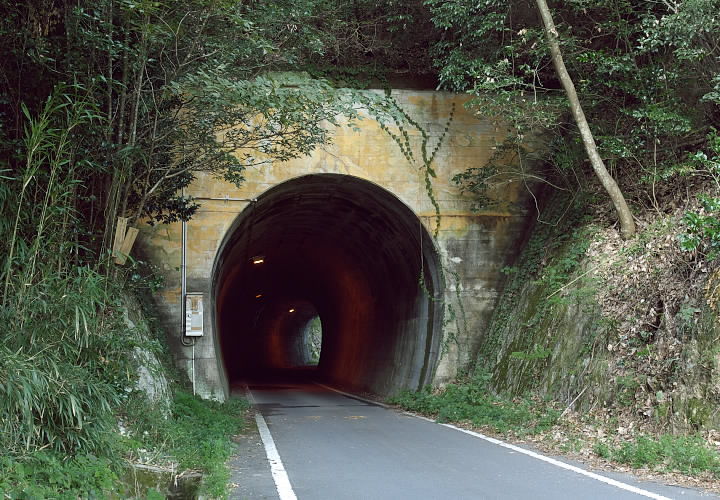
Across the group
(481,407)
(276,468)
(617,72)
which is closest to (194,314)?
(481,407)

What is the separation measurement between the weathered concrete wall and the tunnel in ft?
0.92

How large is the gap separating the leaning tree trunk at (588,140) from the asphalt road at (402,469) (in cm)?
421

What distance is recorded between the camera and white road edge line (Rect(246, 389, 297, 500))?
5.64 meters

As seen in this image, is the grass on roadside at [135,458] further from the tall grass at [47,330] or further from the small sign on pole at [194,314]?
the small sign on pole at [194,314]

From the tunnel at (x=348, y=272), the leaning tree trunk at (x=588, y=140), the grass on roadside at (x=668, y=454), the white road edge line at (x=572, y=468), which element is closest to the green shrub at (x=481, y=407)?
the white road edge line at (x=572, y=468)

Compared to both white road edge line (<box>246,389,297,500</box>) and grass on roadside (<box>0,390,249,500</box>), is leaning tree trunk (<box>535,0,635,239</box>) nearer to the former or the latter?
white road edge line (<box>246,389,297,500</box>)

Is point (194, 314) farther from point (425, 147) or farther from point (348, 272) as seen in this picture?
point (348, 272)

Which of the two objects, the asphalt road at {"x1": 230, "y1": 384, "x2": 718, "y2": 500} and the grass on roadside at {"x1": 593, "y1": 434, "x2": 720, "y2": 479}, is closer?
the asphalt road at {"x1": 230, "y1": 384, "x2": 718, "y2": 500}

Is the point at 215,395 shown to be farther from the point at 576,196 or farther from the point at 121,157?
the point at 576,196

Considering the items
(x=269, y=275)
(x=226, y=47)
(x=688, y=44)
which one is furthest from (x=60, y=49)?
(x=269, y=275)

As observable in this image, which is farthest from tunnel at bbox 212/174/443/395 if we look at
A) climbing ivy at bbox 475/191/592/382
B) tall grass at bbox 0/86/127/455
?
tall grass at bbox 0/86/127/455

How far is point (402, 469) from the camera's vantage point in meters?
6.71

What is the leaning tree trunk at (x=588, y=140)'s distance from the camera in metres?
10.4

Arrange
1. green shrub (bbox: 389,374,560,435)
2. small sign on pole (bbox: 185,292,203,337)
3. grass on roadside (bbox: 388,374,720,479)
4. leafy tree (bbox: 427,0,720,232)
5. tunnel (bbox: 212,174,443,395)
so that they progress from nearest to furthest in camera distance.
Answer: grass on roadside (bbox: 388,374,720,479) < green shrub (bbox: 389,374,560,435) < leafy tree (bbox: 427,0,720,232) < small sign on pole (bbox: 185,292,203,337) < tunnel (bbox: 212,174,443,395)
